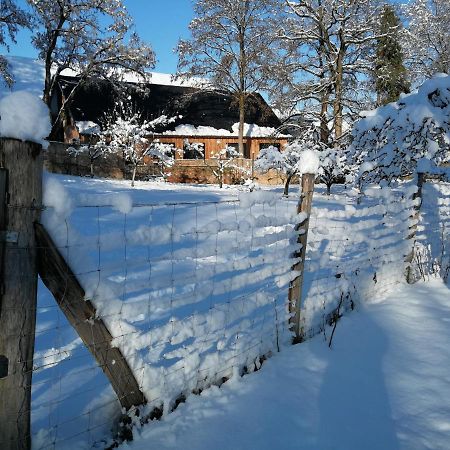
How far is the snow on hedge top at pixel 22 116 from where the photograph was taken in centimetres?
164

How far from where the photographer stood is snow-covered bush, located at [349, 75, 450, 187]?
556 cm

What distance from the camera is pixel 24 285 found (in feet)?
5.96

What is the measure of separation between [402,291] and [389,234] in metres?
0.81

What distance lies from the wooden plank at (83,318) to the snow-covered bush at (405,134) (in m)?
5.10

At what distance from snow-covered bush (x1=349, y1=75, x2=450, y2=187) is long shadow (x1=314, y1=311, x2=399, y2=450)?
320 cm

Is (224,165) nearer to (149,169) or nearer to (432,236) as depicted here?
(149,169)

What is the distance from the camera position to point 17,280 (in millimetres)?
1791

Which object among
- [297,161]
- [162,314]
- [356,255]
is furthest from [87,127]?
[162,314]

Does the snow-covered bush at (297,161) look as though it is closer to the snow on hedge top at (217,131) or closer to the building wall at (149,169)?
the building wall at (149,169)

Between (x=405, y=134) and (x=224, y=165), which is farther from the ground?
(x=224, y=165)

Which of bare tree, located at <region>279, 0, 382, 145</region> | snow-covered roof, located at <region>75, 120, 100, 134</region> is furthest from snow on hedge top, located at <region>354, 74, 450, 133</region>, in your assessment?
snow-covered roof, located at <region>75, 120, 100, 134</region>

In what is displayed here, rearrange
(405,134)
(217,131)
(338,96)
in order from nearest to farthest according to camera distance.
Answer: (405,134)
(338,96)
(217,131)

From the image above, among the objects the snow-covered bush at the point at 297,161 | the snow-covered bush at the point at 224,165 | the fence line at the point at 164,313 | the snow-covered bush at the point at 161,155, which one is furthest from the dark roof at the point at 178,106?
the fence line at the point at 164,313

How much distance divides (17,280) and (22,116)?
72 cm
